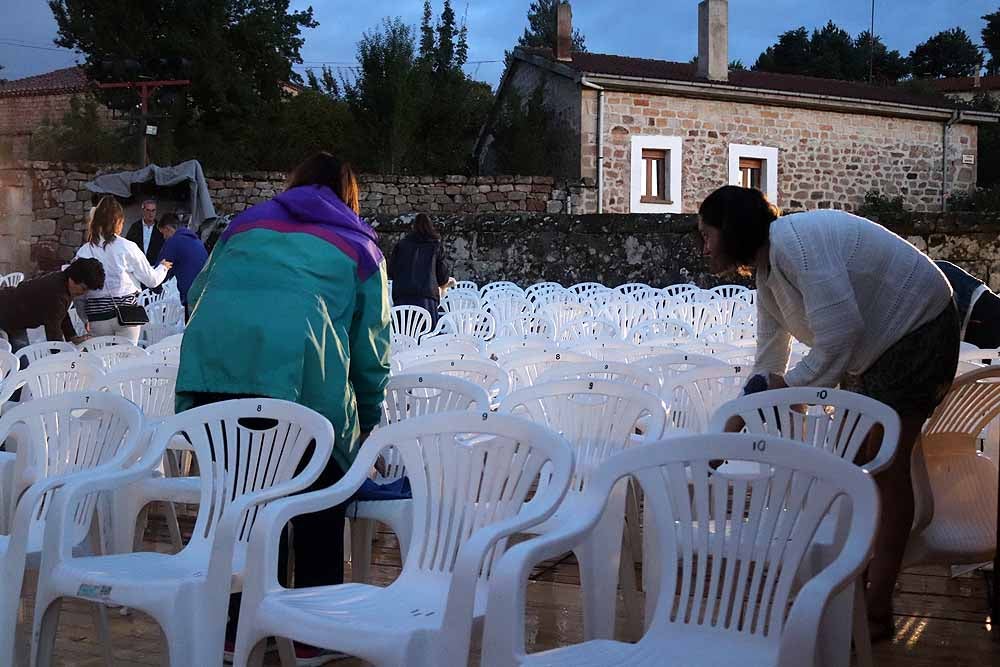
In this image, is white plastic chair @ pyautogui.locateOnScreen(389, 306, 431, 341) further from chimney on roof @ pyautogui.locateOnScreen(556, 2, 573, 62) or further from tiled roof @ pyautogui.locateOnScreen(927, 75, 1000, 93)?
tiled roof @ pyautogui.locateOnScreen(927, 75, 1000, 93)

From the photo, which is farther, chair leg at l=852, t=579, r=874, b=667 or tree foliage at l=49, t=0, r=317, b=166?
tree foliage at l=49, t=0, r=317, b=166

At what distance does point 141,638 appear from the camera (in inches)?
132

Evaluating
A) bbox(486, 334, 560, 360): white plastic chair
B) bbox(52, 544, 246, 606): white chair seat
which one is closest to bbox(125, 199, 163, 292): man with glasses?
bbox(486, 334, 560, 360): white plastic chair

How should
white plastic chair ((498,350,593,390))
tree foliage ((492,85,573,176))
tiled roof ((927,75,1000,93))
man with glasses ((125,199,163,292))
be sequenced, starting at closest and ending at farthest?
white plastic chair ((498,350,593,390)) < man with glasses ((125,199,163,292)) < tree foliage ((492,85,573,176)) < tiled roof ((927,75,1000,93))

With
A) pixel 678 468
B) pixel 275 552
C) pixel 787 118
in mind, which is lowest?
pixel 275 552

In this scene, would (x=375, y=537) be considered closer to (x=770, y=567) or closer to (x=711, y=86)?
(x=770, y=567)

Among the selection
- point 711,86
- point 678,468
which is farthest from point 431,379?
point 711,86

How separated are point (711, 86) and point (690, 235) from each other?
9829mm

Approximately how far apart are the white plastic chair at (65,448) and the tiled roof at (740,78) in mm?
18301

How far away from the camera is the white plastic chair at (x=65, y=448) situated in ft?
9.68

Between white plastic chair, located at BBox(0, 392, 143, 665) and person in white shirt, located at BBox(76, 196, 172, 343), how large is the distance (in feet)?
11.8

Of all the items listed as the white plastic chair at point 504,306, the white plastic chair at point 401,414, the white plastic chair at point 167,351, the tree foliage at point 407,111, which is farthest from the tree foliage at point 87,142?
the white plastic chair at point 401,414

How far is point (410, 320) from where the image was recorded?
7949mm

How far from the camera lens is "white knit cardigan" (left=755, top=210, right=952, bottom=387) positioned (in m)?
3.02
